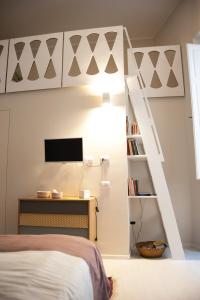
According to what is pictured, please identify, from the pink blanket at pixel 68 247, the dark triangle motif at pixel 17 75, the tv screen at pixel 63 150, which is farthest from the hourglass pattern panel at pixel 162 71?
the pink blanket at pixel 68 247

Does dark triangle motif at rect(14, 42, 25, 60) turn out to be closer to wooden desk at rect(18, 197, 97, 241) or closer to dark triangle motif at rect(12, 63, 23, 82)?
dark triangle motif at rect(12, 63, 23, 82)

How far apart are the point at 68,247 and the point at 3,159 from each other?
110 inches

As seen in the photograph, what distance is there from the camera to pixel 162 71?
13.9ft

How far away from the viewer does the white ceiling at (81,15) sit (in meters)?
4.44

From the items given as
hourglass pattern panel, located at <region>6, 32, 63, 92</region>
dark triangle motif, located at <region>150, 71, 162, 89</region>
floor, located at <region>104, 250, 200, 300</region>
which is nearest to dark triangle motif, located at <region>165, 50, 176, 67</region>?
dark triangle motif, located at <region>150, 71, 162, 89</region>

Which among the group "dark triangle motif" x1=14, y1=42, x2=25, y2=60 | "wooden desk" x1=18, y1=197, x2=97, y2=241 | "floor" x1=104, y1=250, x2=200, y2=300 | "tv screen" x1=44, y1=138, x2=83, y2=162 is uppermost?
"dark triangle motif" x1=14, y1=42, x2=25, y2=60

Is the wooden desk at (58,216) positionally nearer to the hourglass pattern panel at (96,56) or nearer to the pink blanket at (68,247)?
the pink blanket at (68,247)

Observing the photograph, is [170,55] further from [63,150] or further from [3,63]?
[3,63]

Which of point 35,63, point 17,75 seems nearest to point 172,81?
point 35,63

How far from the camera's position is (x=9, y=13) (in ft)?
15.4

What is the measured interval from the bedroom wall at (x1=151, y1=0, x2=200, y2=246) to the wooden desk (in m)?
1.57

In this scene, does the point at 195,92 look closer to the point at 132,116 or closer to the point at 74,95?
the point at 132,116

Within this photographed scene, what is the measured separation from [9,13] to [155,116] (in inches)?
131

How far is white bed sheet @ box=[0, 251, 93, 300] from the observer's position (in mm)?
1046
